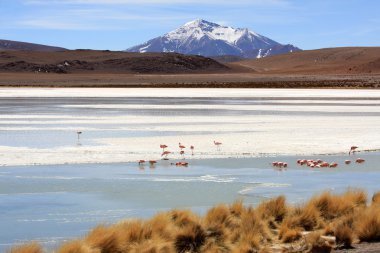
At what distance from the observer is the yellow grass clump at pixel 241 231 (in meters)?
6.44

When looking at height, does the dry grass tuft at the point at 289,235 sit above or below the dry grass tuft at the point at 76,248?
below

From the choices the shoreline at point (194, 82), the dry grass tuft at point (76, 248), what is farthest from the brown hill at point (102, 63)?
the dry grass tuft at point (76, 248)

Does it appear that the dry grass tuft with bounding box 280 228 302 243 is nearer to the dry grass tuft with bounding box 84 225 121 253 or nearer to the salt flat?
the dry grass tuft with bounding box 84 225 121 253

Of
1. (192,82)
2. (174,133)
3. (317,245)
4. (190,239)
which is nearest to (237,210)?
(190,239)

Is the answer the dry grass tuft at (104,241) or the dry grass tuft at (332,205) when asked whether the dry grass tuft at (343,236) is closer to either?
the dry grass tuft at (332,205)

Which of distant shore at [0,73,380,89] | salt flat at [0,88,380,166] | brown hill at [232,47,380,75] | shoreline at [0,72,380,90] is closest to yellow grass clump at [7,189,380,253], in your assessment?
salt flat at [0,88,380,166]

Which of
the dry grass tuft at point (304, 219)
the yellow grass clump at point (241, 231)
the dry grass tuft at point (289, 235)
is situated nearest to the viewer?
the yellow grass clump at point (241, 231)

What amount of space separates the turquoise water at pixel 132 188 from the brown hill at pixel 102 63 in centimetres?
9581

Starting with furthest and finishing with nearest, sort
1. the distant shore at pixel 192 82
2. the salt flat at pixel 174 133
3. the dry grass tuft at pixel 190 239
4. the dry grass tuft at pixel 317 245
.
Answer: the distant shore at pixel 192 82, the salt flat at pixel 174 133, the dry grass tuft at pixel 190 239, the dry grass tuft at pixel 317 245

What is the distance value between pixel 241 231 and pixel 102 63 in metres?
112

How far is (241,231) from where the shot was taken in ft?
23.5

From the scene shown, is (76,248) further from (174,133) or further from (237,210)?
(174,133)

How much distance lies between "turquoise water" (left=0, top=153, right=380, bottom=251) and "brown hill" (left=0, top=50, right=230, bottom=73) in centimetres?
9581

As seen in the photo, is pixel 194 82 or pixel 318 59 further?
pixel 318 59
